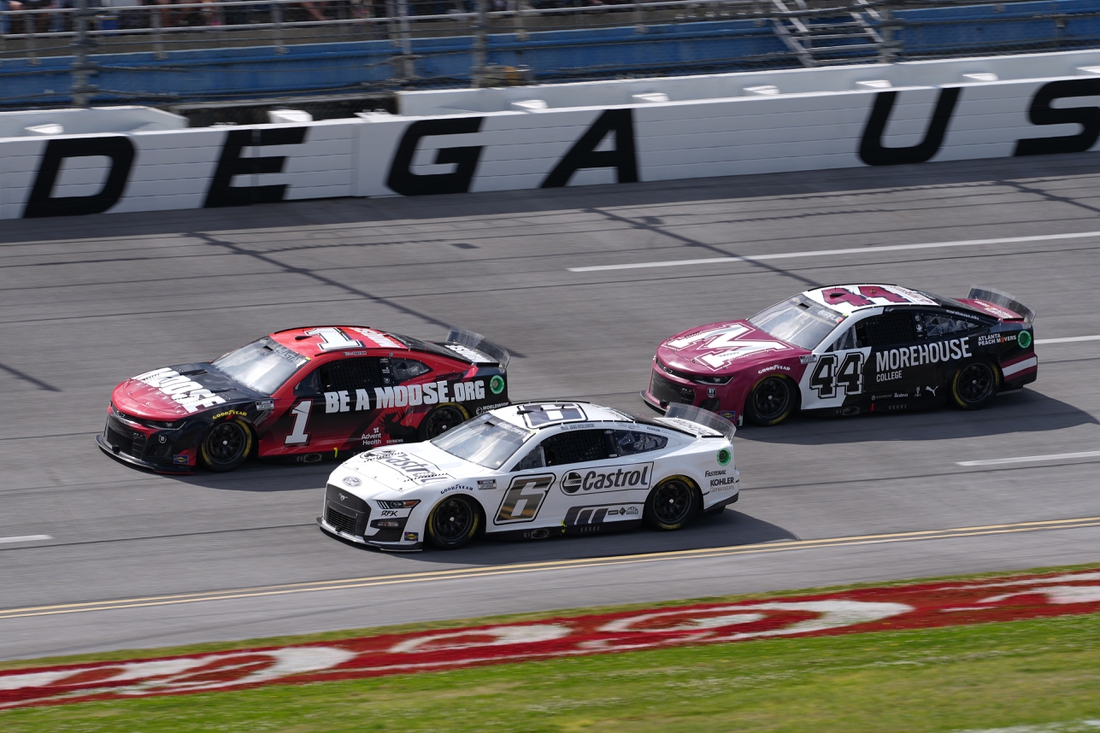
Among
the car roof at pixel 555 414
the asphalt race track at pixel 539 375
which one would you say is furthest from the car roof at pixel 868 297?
the car roof at pixel 555 414

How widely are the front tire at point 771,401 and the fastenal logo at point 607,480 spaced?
9.81 feet

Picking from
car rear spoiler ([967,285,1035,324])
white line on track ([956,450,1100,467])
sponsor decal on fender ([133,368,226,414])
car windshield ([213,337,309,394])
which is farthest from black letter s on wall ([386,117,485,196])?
white line on track ([956,450,1100,467])

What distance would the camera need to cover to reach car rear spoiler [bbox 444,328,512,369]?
50.3ft

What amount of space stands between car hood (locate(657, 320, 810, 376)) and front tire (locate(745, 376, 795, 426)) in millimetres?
264

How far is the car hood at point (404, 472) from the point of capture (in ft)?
39.6

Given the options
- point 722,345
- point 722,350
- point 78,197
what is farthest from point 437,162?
point 722,350

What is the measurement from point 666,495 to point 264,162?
1194 cm

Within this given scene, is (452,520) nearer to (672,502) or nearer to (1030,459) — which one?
(672,502)

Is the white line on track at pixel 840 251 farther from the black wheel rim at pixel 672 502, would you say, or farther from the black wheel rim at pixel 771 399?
the black wheel rim at pixel 672 502

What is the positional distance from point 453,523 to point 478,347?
Answer: 12.7 feet

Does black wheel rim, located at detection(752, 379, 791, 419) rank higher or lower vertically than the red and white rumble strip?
lower

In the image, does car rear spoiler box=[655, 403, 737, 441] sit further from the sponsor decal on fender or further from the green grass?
the green grass

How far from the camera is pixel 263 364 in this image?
47.4ft

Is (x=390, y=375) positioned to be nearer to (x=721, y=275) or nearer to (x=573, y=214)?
(x=721, y=275)
